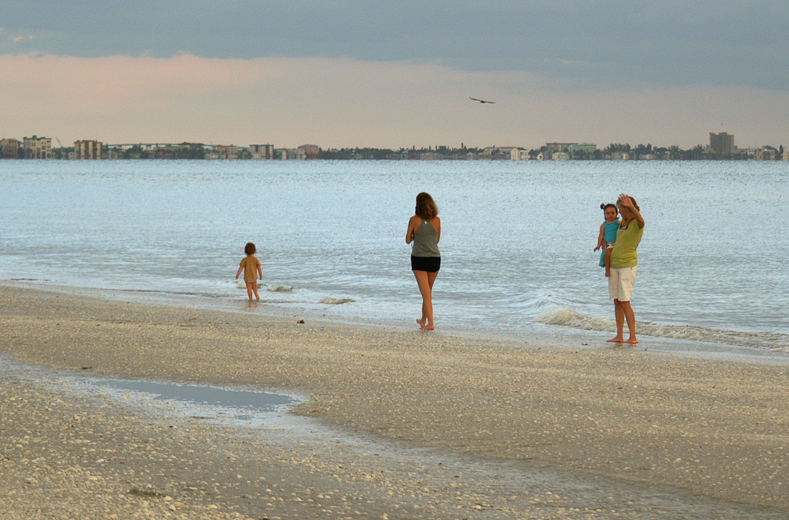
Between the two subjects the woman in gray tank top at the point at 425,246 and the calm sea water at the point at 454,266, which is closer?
the woman in gray tank top at the point at 425,246

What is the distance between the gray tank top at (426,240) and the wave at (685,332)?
8.37 ft

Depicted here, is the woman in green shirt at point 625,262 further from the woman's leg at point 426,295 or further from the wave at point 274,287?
the wave at point 274,287

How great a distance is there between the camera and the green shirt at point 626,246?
982 cm

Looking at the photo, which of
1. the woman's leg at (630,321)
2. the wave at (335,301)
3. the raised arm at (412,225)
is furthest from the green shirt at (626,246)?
the wave at (335,301)

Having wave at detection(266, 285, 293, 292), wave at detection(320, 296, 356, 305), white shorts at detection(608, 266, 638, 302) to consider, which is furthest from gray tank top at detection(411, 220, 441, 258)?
wave at detection(266, 285, 293, 292)

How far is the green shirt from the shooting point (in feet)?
32.2

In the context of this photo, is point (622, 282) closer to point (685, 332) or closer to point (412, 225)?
point (685, 332)

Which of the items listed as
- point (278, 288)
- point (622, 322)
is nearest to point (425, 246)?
point (622, 322)

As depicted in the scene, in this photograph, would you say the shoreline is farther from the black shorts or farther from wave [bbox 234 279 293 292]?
wave [bbox 234 279 293 292]

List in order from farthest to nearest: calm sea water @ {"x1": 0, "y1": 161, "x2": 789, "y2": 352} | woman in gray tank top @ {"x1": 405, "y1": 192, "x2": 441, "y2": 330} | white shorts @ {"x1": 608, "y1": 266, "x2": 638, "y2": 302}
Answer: calm sea water @ {"x1": 0, "y1": 161, "x2": 789, "y2": 352}, woman in gray tank top @ {"x1": 405, "y1": 192, "x2": 441, "y2": 330}, white shorts @ {"x1": 608, "y1": 266, "x2": 638, "y2": 302}

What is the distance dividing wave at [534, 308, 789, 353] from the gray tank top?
255 cm

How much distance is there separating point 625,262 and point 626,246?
0.65ft

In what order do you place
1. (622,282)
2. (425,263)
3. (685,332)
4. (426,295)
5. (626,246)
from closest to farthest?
(626,246) → (622,282) → (426,295) → (425,263) → (685,332)

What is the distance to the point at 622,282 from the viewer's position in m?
10.0
